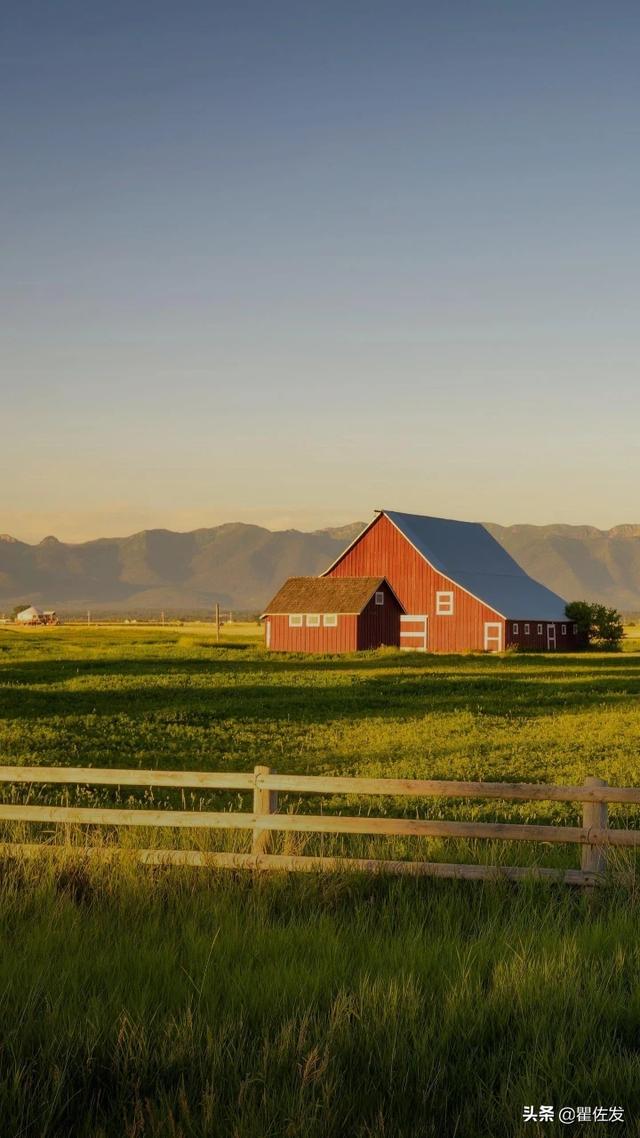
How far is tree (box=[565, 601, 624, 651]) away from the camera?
75500 mm

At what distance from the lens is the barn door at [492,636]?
222 feet

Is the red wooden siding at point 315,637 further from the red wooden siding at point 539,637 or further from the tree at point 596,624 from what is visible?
the tree at point 596,624

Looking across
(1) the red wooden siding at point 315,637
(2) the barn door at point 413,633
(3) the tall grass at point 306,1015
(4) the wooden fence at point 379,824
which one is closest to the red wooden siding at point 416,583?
(2) the barn door at point 413,633

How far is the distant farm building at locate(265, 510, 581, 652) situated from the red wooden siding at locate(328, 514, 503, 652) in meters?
0.06

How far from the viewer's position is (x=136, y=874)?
1002cm

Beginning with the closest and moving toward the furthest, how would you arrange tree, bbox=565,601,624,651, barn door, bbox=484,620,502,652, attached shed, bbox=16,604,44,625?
barn door, bbox=484,620,502,652 < tree, bbox=565,601,624,651 < attached shed, bbox=16,604,44,625

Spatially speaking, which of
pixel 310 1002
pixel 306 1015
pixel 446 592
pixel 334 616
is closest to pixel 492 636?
pixel 446 592

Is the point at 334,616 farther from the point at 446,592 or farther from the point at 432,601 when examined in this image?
the point at 446,592

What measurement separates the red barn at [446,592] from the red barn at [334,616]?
116 cm

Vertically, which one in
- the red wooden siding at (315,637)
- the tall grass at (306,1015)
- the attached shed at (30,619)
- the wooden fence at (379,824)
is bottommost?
the tall grass at (306,1015)

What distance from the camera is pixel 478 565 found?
75188mm

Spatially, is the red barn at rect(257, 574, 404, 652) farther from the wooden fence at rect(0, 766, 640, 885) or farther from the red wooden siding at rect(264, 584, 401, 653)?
the wooden fence at rect(0, 766, 640, 885)

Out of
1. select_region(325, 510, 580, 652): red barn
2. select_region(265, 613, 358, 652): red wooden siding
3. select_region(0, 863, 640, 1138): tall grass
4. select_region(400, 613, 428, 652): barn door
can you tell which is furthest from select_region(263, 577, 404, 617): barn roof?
select_region(0, 863, 640, 1138): tall grass

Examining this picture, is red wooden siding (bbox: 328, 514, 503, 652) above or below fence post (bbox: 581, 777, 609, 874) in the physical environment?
above
